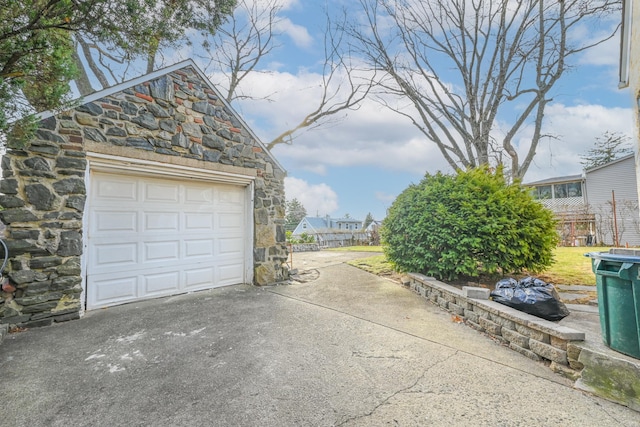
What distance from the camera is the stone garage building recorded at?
3.54 m

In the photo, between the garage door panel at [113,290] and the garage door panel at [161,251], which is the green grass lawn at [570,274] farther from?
the garage door panel at [113,290]

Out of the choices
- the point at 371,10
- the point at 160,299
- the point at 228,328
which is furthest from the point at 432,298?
the point at 371,10

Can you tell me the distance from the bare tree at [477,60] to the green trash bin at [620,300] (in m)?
7.80

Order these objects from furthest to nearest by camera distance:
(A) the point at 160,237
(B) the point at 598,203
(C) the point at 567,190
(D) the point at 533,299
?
(C) the point at 567,190, (B) the point at 598,203, (A) the point at 160,237, (D) the point at 533,299

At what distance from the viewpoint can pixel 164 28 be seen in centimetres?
379

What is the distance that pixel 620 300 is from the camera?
7.20 feet

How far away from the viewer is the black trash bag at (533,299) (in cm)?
297

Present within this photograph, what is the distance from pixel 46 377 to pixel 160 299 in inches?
91.8

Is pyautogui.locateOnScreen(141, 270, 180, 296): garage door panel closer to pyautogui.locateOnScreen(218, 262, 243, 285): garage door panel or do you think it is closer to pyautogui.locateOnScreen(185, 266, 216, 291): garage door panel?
pyautogui.locateOnScreen(185, 266, 216, 291): garage door panel

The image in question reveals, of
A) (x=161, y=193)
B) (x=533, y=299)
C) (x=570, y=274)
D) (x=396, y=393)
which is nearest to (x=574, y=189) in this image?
(x=570, y=274)

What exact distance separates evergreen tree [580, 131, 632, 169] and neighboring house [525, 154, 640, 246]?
10316 millimetres

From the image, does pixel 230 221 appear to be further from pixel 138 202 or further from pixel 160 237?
pixel 138 202

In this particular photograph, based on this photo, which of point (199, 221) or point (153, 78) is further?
point (199, 221)

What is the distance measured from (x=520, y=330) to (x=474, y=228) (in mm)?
1988
